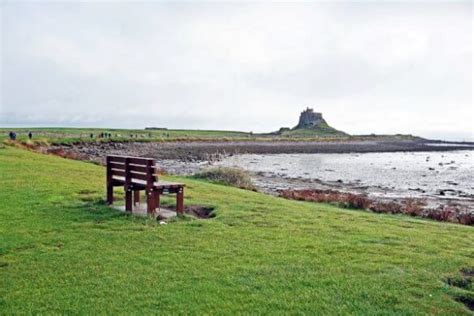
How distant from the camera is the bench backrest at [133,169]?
12.7 m

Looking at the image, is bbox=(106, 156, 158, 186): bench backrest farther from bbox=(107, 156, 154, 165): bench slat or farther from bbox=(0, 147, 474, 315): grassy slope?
bbox=(0, 147, 474, 315): grassy slope

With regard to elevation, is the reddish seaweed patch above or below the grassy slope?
below

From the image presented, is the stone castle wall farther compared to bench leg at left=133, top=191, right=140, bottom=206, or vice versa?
the stone castle wall

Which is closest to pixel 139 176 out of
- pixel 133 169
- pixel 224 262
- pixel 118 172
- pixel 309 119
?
pixel 133 169

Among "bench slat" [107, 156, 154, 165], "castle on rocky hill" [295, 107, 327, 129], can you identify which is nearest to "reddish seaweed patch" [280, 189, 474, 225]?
"bench slat" [107, 156, 154, 165]

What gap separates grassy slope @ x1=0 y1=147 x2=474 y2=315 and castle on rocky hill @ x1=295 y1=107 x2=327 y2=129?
176m

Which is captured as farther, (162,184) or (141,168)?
(141,168)

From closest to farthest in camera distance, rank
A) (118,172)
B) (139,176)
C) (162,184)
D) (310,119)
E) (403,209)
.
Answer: (162,184)
(139,176)
(118,172)
(403,209)
(310,119)

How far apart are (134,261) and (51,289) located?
1655mm

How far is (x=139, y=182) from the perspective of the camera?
13.2 metres

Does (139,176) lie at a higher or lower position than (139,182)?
higher

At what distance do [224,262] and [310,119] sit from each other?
602 ft

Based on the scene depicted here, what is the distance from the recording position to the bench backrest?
1272cm

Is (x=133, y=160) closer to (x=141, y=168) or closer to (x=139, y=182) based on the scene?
(x=141, y=168)
